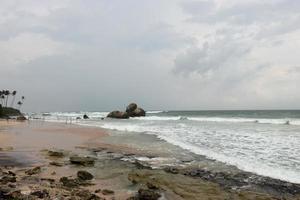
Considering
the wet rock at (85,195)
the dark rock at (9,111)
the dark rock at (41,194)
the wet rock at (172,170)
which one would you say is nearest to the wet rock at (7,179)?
the dark rock at (41,194)

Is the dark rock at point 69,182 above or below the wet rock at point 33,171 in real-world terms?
below

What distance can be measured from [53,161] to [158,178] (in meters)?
5.82

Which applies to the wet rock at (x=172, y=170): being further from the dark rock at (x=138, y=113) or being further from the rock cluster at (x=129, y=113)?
the dark rock at (x=138, y=113)

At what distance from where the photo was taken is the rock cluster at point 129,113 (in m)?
89.2

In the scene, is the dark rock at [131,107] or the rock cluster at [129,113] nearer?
the rock cluster at [129,113]

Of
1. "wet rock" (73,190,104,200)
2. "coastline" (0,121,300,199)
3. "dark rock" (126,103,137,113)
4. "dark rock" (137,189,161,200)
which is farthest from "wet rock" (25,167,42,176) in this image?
"dark rock" (126,103,137,113)

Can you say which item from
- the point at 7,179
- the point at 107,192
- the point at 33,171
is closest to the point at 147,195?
the point at 107,192

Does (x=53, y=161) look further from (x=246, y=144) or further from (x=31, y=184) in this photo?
(x=246, y=144)

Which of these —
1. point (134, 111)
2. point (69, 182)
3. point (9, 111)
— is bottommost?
point (69, 182)

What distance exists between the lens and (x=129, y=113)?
92688 millimetres

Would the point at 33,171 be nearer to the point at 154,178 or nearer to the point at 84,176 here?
the point at 84,176

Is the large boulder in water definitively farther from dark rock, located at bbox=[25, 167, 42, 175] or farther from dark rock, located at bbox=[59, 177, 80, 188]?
dark rock, located at bbox=[59, 177, 80, 188]

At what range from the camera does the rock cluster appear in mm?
89188

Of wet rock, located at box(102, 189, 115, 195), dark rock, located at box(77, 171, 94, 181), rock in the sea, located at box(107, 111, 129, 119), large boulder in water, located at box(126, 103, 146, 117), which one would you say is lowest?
wet rock, located at box(102, 189, 115, 195)
